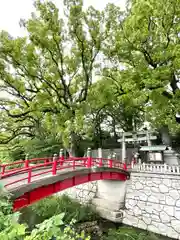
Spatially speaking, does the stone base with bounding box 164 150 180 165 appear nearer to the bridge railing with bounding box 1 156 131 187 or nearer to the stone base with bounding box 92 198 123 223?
the bridge railing with bounding box 1 156 131 187

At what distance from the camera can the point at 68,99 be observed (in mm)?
11383

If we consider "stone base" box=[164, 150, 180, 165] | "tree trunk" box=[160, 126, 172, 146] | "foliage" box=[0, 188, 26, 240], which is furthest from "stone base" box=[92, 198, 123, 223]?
"foliage" box=[0, 188, 26, 240]

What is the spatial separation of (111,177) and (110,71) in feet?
24.5

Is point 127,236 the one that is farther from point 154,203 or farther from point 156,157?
point 156,157

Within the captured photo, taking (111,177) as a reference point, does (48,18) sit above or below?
above

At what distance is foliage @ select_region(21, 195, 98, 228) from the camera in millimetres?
8250

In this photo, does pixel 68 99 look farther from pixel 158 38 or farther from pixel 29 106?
pixel 158 38

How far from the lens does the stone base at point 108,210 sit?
8.33m

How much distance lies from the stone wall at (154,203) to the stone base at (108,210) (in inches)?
15.2

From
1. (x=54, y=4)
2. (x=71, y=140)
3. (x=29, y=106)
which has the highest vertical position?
(x=54, y=4)

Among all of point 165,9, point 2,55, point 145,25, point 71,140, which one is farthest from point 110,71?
point 2,55

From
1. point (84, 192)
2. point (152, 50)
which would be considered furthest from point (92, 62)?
point (84, 192)

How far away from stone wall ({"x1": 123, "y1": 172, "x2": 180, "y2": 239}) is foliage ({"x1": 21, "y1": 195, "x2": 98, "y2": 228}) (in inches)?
82.6

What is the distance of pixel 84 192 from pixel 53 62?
909 cm
